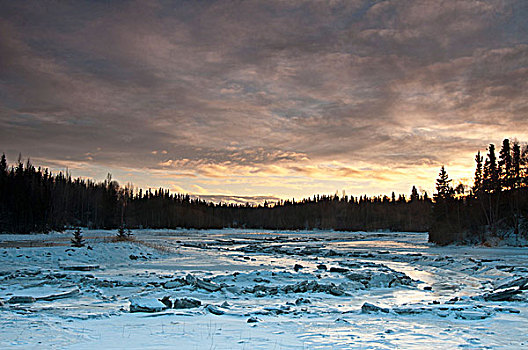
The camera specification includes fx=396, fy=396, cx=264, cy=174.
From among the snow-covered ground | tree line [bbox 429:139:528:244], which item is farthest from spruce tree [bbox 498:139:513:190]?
the snow-covered ground

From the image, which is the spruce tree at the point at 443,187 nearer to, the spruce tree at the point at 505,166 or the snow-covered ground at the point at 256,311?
the spruce tree at the point at 505,166

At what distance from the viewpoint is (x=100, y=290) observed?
17453 millimetres

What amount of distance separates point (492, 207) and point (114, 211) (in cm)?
10119

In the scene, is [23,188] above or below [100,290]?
above

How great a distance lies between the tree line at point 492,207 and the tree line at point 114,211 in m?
20.7

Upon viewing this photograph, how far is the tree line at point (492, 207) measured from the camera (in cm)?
5628

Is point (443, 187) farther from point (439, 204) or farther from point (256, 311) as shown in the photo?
point (256, 311)

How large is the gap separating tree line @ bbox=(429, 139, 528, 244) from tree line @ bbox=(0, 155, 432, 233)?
2069 centimetres

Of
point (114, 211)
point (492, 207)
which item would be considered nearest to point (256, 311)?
point (492, 207)

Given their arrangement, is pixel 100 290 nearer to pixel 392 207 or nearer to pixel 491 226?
pixel 491 226

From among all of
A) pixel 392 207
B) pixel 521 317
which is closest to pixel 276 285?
pixel 521 317

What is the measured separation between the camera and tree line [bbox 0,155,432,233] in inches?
3002

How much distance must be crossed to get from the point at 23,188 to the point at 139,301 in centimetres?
7861

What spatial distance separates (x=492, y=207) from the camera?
59656 millimetres
